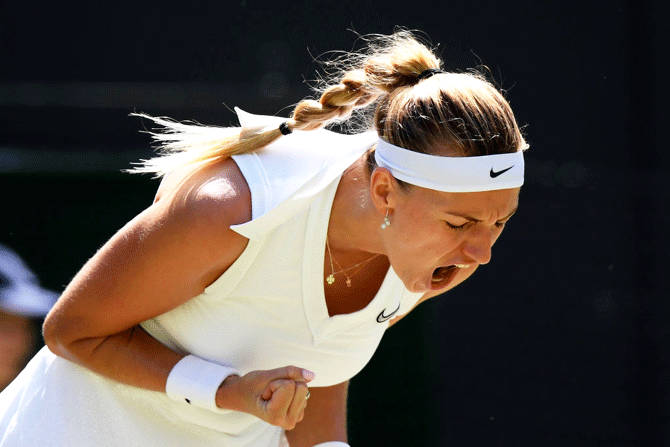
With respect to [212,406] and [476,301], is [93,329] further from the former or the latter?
[476,301]

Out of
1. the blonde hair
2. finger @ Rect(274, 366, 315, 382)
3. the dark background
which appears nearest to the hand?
finger @ Rect(274, 366, 315, 382)

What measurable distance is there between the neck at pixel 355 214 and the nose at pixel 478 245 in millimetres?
175

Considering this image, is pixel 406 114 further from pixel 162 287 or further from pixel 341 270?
pixel 162 287

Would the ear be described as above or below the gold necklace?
above

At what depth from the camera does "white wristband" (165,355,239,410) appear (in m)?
1.44

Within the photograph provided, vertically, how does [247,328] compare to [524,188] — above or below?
above

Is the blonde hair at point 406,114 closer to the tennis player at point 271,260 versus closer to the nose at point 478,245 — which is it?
the tennis player at point 271,260

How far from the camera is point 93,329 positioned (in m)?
1.46

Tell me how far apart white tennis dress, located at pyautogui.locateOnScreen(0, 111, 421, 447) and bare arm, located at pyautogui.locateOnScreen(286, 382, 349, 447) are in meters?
0.18

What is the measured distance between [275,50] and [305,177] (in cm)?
215

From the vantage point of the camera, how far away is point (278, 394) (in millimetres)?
1297

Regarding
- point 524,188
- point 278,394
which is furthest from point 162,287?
point 524,188

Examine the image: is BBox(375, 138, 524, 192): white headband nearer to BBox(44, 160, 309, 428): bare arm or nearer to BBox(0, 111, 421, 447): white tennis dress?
BBox(0, 111, 421, 447): white tennis dress

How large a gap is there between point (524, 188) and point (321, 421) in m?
1.86
